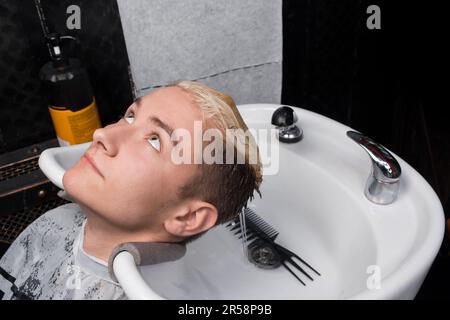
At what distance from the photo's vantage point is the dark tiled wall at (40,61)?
45.6 inches

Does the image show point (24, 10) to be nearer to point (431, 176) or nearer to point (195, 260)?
point (195, 260)

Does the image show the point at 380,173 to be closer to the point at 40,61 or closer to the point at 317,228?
the point at 317,228

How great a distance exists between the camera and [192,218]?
3.07 ft

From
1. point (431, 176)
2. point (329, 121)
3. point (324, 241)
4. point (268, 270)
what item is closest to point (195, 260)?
point (268, 270)

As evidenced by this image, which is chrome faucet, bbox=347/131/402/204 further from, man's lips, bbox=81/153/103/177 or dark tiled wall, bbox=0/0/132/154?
dark tiled wall, bbox=0/0/132/154

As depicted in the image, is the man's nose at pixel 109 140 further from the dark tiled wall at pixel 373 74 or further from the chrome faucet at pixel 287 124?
the dark tiled wall at pixel 373 74

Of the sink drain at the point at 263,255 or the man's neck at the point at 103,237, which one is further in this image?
the sink drain at the point at 263,255

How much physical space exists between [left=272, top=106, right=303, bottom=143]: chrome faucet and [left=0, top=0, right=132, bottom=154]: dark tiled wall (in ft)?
1.61

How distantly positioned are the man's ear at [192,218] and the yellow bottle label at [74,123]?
0.46 meters

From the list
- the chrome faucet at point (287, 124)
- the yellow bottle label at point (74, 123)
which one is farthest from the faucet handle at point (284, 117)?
the yellow bottle label at point (74, 123)

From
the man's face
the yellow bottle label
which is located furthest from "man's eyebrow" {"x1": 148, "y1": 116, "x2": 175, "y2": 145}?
the yellow bottle label

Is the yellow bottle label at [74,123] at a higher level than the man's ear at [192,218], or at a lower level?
higher

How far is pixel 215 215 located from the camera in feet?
3.07

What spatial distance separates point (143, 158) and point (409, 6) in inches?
36.3
